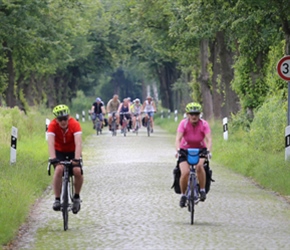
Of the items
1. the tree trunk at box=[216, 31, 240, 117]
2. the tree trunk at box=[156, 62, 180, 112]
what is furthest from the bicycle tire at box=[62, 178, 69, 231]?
the tree trunk at box=[156, 62, 180, 112]

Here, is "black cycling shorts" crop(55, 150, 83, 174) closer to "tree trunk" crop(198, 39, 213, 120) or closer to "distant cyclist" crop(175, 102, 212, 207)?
"distant cyclist" crop(175, 102, 212, 207)

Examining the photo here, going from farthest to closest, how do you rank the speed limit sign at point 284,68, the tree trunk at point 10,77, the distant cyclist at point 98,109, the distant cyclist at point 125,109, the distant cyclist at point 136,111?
the distant cyclist at point 98,109
the tree trunk at point 10,77
the distant cyclist at point 136,111
the distant cyclist at point 125,109
the speed limit sign at point 284,68

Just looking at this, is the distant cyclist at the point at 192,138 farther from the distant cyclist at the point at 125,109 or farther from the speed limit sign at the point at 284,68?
the distant cyclist at the point at 125,109

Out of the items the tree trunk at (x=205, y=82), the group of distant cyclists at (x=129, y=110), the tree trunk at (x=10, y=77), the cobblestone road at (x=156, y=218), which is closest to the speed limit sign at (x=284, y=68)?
the cobblestone road at (x=156, y=218)

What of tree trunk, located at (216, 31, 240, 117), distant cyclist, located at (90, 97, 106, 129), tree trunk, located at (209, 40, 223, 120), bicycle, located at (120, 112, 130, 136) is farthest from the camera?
distant cyclist, located at (90, 97, 106, 129)

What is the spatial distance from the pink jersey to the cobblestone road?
109cm

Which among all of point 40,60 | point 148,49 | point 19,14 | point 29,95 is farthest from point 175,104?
point 19,14

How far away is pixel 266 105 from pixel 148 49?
46.0 meters

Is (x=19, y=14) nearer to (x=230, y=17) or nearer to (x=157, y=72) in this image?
(x=230, y=17)

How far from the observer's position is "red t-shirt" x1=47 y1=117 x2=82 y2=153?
1330cm

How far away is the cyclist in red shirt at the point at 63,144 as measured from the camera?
1314 cm

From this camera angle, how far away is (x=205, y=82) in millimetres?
48031

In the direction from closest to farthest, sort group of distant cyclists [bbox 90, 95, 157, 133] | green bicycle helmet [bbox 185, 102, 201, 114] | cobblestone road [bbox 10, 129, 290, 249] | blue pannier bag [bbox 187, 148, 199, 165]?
cobblestone road [bbox 10, 129, 290, 249] < blue pannier bag [bbox 187, 148, 199, 165] < green bicycle helmet [bbox 185, 102, 201, 114] < group of distant cyclists [bbox 90, 95, 157, 133]

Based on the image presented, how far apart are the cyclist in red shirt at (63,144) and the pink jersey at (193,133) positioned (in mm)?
1571
